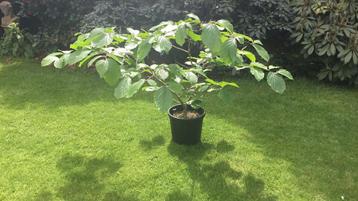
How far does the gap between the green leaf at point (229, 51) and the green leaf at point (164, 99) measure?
0.45 m

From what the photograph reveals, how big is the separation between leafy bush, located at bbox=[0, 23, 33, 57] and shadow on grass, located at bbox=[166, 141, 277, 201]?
347 cm

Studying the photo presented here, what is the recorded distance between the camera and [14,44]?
18.7 feet

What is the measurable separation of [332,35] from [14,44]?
440 cm

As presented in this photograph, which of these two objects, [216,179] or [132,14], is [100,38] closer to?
[216,179]

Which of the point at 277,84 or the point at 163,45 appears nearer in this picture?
the point at 163,45

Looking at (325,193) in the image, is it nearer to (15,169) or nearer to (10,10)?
(15,169)

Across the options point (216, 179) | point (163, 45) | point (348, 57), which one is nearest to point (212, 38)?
point (163, 45)

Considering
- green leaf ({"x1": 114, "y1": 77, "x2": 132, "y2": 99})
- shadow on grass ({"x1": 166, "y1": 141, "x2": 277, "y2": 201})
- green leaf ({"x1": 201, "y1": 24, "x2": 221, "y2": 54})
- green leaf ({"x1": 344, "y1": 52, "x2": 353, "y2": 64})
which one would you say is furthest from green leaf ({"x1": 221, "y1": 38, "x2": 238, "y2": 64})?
green leaf ({"x1": 344, "y1": 52, "x2": 353, "y2": 64})

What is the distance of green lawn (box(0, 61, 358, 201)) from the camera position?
2.81 meters

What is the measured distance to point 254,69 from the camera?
288 centimetres

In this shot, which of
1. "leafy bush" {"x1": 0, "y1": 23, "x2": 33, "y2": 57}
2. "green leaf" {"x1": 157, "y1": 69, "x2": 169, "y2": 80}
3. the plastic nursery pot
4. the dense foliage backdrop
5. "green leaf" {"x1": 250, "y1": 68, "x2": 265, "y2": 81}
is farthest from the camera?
"leafy bush" {"x1": 0, "y1": 23, "x2": 33, "y2": 57}

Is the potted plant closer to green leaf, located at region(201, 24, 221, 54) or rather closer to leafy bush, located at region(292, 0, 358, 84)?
green leaf, located at region(201, 24, 221, 54)

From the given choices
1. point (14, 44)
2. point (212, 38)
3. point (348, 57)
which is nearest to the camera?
point (212, 38)

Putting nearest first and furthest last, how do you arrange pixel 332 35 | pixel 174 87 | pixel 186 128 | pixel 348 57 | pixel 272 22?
pixel 174 87
pixel 186 128
pixel 348 57
pixel 332 35
pixel 272 22
